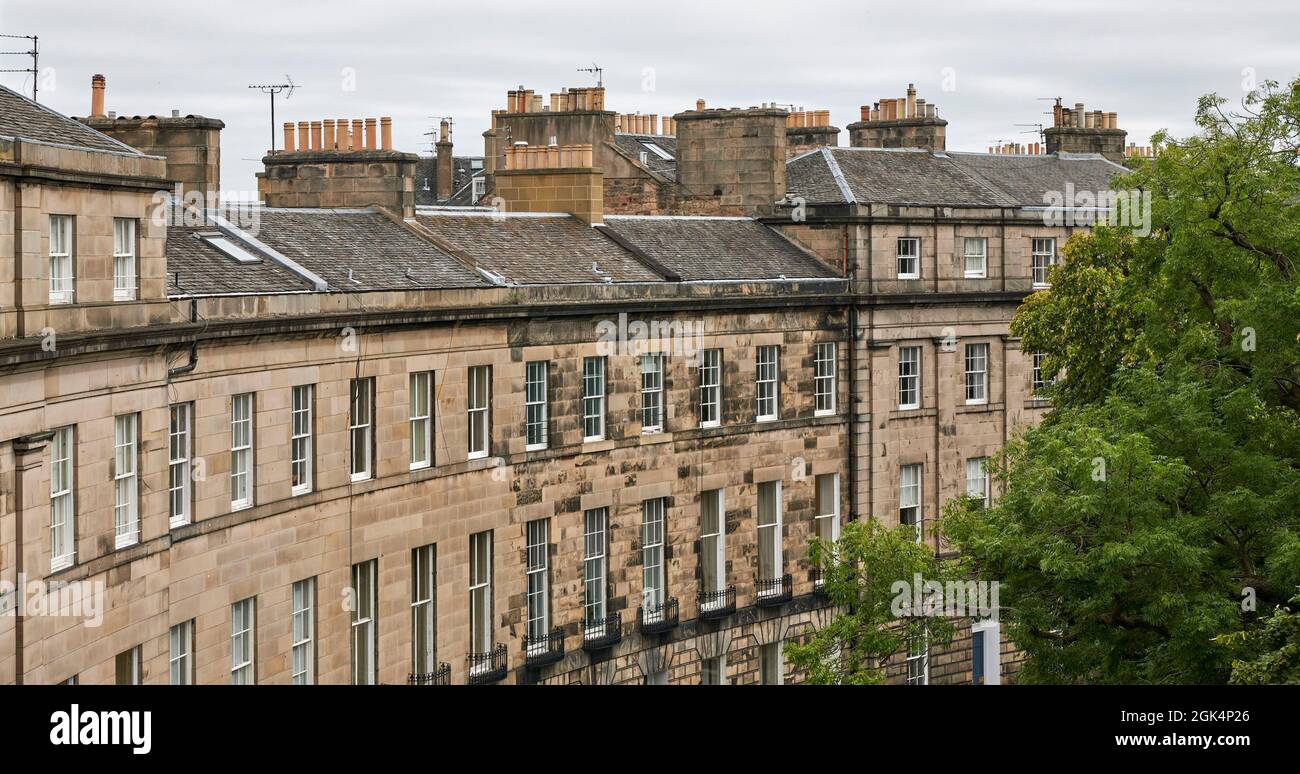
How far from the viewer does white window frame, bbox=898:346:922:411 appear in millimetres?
45719

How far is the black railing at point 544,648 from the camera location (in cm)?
3512

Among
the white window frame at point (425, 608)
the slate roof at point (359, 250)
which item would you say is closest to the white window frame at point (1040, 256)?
the slate roof at point (359, 250)

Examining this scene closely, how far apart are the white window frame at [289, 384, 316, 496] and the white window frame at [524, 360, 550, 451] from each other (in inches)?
257

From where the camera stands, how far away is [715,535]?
4053 cm

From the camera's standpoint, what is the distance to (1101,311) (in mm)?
33094

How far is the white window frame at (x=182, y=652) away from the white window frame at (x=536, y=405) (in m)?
10.3

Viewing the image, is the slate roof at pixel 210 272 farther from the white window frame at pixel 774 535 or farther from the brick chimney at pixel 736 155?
the brick chimney at pixel 736 155

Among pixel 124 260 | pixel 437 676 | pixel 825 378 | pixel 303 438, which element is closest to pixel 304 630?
pixel 303 438

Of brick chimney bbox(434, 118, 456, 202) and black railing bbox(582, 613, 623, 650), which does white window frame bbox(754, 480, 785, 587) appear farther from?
brick chimney bbox(434, 118, 456, 202)

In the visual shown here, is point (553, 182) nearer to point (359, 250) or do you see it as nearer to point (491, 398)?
point (359, 250)

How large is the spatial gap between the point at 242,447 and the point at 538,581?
371 inches

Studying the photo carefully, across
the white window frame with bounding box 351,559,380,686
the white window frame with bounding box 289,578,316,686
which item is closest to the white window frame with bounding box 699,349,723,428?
the white window frame with bounding box 351,559,380,686
